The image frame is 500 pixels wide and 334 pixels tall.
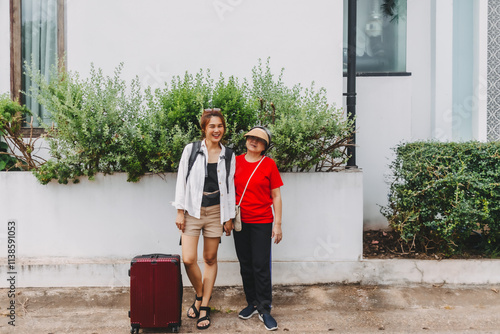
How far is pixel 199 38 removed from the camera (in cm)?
581

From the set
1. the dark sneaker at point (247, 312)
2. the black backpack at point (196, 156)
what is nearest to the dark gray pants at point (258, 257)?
the dark sneaker at point (247, 312)

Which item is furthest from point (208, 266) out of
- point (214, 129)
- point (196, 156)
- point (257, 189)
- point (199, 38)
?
point (199, 38)

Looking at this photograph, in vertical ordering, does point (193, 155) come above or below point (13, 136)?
below

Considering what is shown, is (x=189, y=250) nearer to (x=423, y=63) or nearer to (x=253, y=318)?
(x=253, y=318)

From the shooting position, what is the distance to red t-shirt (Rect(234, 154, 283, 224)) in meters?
4.02

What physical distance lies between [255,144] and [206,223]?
0.84m

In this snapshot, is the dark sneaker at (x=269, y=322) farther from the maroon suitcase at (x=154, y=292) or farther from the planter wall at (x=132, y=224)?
the planter wall at (x=132, y=224)

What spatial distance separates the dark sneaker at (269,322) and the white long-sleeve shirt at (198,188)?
3.20ft

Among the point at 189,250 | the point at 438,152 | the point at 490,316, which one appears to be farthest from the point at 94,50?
the point at 490,316

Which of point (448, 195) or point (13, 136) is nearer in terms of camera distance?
point (448, 195)

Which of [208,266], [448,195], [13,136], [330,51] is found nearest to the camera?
[208,266]

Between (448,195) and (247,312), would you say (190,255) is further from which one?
(448,195)

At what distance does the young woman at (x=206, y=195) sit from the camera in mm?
3939

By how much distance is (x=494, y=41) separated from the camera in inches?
255
